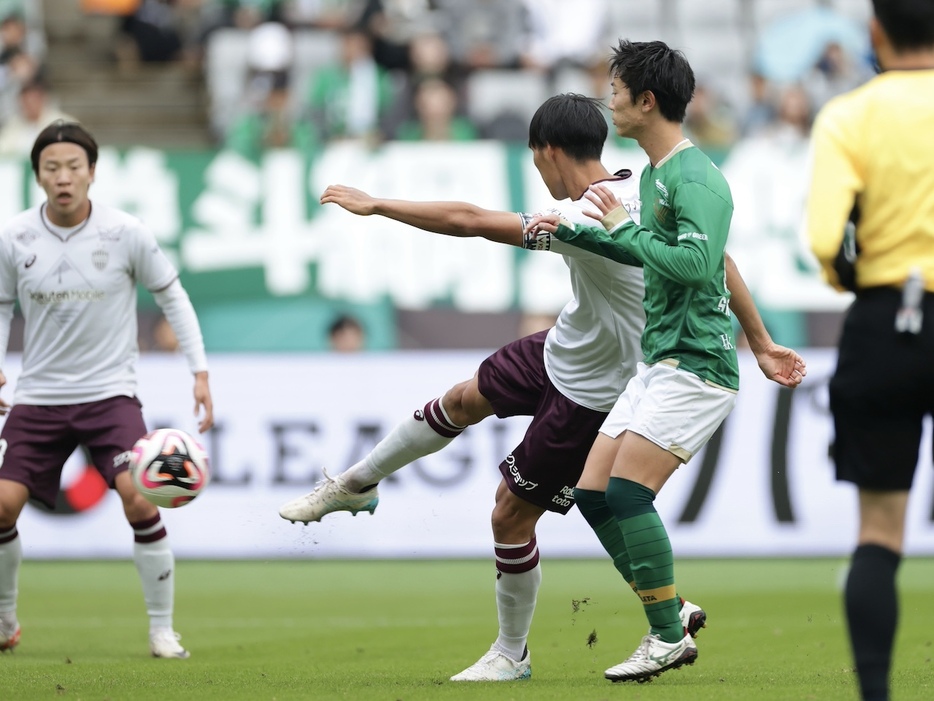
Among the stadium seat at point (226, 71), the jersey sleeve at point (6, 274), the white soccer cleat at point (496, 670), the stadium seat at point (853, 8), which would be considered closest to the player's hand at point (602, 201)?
the white soccer cleat at point (496, 670)

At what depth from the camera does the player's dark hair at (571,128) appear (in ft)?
18.7

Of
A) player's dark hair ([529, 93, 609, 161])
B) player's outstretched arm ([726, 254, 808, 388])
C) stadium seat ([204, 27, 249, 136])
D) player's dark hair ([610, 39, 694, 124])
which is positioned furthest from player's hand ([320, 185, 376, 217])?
stadium seat ([204, 27, 249, 136])

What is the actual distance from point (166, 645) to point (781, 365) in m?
3.37

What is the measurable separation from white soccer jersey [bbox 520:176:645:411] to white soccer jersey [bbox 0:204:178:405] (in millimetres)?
2399

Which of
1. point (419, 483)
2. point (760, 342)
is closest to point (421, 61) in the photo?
point (419, 483)

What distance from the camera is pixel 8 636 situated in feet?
23.9

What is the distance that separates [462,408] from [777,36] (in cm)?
1365

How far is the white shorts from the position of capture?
5.37 m

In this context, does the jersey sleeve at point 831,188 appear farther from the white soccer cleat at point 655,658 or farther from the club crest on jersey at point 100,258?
the club crest on jersey at point 100,258

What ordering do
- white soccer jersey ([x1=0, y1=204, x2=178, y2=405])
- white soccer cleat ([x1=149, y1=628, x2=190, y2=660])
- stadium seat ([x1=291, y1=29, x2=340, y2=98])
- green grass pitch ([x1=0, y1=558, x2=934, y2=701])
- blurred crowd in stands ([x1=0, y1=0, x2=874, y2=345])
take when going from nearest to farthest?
green grass pitch ([x1=0, y1=558, x2=934, y2=701]), white soccer cleat ([x1=149, y1=628, x2=190, y2=660]), white soccer jersey ([x1=0, y1=204, x2=178, y2=405]), blurred crowd in stands ([x1=0, y1=0, x2=874, y2=345]), stadium seat ([x1=291, y1=29, x2=340, y2=98])

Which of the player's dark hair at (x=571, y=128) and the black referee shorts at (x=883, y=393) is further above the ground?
the player's dark hair at (x=571, y=128)

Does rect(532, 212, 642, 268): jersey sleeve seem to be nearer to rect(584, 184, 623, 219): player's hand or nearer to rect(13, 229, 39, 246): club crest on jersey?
rect(584, 184, 623, 219): player's hand

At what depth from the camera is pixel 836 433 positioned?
13.5 ft

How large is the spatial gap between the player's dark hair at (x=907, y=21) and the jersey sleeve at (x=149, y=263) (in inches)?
167
